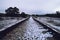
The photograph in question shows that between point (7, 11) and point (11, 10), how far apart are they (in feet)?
18.7

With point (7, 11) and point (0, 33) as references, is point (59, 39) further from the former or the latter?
point (7, 11)

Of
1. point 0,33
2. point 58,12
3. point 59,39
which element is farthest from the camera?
point 58,12

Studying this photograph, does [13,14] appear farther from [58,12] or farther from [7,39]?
[7,39]

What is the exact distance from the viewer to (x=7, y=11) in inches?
4599

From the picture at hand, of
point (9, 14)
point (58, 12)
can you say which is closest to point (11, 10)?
point (9, 14)

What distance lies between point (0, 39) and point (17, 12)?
10398cm

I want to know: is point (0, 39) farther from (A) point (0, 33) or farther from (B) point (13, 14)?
(B) point (13, 14)

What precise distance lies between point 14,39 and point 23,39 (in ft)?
1.81

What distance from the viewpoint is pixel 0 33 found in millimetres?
12711

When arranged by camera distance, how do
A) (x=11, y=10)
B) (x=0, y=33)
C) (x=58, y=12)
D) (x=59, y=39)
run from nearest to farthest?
(x=59, y=39) < (x=0, y=33) < (x=58, y=12) < (x=11, y=10)

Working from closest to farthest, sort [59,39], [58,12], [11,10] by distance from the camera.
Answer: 1. [59,39]
2. [58,12]
3. [11,10]

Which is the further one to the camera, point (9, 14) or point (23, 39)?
point (9, 14)

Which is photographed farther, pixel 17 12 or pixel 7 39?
pixel 17 12

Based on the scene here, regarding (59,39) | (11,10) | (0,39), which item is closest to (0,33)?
(0,39)
